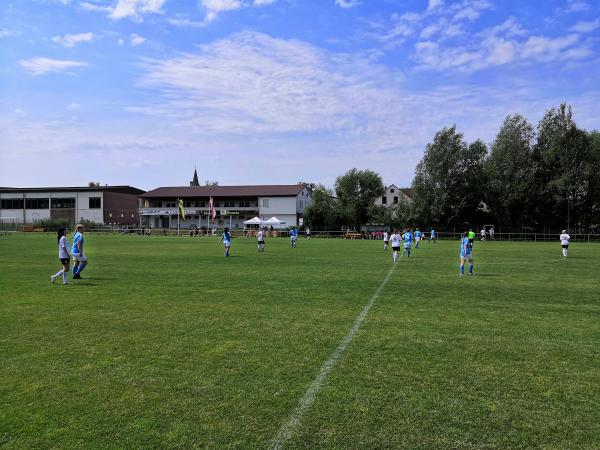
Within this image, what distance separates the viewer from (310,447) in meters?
4.07

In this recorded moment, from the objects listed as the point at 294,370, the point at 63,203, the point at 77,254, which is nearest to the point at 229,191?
the point at 63,203

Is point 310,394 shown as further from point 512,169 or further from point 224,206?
point 224,206

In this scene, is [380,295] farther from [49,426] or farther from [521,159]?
[521,159]

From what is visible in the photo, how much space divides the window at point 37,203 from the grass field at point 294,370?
8975 cm

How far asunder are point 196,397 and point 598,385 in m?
4.70

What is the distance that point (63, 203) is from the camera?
91188mm

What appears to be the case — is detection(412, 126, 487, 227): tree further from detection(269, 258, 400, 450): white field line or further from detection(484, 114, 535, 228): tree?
detection(269, 258, 400, 450): white field line

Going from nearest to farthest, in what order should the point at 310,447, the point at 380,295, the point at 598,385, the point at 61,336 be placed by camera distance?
the point at 310,447, the point at 598,385, the point at 61,336, the point at 380,295

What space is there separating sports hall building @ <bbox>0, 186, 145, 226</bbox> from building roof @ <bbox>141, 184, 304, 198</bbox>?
6.97 meters

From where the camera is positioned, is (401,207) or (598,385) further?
(401,207)

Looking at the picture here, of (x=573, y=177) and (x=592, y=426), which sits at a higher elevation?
(x=573, y=177)

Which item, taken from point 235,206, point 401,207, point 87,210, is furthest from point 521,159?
point 87,210

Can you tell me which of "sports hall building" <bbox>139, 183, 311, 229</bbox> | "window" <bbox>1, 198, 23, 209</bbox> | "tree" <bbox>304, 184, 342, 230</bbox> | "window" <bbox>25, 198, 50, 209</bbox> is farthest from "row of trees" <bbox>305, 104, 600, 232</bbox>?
"window" <bbox>1, 198, 23, 209</bbox>

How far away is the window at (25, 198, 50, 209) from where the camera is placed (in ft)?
301
